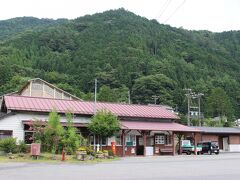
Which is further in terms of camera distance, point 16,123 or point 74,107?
point 74,107

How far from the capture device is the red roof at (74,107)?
109 ft

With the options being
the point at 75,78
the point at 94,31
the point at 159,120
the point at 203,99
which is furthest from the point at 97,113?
the point at 94,31

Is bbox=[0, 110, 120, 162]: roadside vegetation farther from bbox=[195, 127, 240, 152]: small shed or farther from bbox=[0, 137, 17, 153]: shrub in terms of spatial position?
bbox=[195, 127, 240, 152]: small shed

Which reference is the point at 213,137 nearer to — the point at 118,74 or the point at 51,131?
the point at 51,131

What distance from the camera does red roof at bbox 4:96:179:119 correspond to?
33.2 m

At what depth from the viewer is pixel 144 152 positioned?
3703 centimetres

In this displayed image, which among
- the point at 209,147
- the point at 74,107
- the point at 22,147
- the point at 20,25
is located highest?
the point at 20,25

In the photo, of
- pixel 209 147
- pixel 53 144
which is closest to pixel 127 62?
pixel 209 147

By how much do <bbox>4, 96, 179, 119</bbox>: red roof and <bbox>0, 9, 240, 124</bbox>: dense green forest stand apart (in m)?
41.8

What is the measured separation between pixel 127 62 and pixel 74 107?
75192 mm

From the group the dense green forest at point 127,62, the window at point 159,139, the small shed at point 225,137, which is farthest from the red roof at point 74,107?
the dense green forest at point 127,62

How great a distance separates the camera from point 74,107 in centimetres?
3653

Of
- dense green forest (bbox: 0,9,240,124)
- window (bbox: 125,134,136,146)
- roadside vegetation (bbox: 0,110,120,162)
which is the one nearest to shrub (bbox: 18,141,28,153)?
roadside vegetation (bbox: 0,110,120,162)

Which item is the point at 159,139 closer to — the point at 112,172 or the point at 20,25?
the point at 112,172
